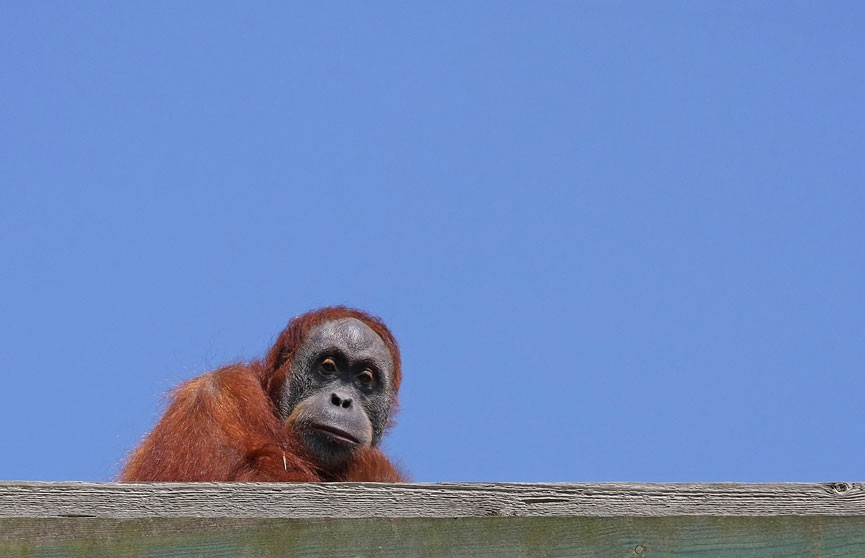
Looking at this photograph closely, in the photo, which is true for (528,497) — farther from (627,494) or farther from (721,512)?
(721,512)

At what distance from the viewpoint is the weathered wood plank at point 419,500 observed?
10.7 feet

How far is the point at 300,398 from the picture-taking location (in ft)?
23.9

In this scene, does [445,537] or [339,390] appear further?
[339,390]

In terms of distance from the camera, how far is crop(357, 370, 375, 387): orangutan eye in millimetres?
7562

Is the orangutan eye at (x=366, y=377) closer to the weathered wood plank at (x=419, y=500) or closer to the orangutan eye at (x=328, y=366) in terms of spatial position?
the orangutan eye at (x=328, y=366)

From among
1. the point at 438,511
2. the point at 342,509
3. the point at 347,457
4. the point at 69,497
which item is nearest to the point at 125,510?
the point at 69,497

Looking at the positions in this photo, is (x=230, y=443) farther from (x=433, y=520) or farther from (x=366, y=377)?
(x=433, y=520)

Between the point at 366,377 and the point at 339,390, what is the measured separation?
11.7 inches

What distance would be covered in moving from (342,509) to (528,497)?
0.52 metres

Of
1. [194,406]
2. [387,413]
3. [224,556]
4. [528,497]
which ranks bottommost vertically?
[224,556]

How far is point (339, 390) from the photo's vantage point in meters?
7.32

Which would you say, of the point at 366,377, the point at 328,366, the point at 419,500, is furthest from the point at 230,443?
the point at 419,500

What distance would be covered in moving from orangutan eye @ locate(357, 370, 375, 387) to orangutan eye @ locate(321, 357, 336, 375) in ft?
0.62

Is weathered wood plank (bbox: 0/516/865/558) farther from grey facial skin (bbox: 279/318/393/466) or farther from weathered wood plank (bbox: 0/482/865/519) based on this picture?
grey facial skin (bbox: 279/318/393/466)
